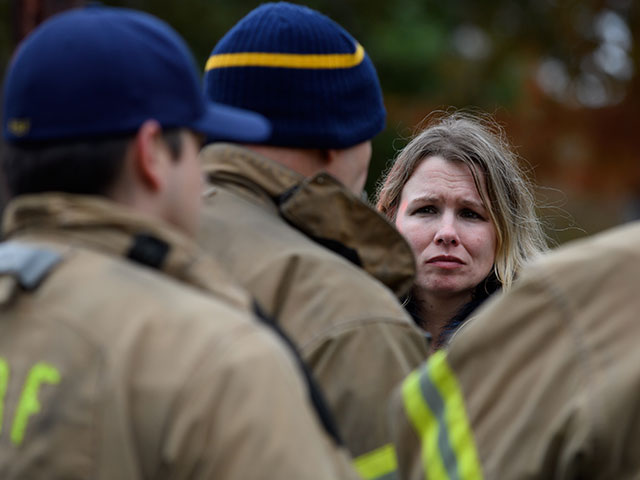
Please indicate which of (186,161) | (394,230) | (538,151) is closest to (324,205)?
(394,230)

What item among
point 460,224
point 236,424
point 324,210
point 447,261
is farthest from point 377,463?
point 460,224

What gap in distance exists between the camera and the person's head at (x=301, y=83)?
9.41 ft

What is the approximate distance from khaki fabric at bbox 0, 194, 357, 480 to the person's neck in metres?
1.98

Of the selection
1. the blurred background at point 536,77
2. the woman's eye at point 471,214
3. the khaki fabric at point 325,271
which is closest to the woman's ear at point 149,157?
the khaki fabric at point 325,271

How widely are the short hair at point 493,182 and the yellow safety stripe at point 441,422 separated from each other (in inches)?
64.3

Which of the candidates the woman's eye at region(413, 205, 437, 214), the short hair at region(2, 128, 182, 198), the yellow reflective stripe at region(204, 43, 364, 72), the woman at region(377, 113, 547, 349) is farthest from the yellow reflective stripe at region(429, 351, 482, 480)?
the woman's eye at region(413, 205, 437, 214)

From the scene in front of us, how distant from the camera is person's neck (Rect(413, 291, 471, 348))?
394cm

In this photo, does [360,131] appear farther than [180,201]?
Yes

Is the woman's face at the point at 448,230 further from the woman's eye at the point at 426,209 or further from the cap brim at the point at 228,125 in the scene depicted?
the cap brim at the point at 228,125

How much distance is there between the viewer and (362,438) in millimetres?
2520

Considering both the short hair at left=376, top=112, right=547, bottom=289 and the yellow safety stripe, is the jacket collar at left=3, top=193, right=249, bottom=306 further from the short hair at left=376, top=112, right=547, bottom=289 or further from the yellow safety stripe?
the short hair at left=376, top=112, right=547, bottom=289

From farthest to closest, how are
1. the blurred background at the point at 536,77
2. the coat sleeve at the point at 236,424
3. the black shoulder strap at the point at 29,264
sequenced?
the blurred background at the point at 536,77
the black shoulder strap at the point at 29,264
the coat sleeve at the point at 236,424

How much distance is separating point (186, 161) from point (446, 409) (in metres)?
0.71

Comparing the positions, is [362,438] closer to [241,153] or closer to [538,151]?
[241,153]
